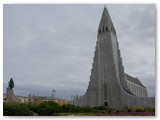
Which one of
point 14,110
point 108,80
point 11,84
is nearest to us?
→ point 14,110

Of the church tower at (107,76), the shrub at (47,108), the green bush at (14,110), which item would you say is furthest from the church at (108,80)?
the green bush at (14,110)

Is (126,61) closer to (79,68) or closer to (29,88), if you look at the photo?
(79,68)

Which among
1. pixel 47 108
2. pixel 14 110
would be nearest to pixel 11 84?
pixel 14 110

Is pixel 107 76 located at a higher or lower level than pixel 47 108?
higher

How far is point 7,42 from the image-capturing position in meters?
7.86

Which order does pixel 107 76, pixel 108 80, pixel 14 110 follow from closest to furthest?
pixel 14 110, pixel 108 80, pixel 107 76

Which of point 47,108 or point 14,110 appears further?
point 47,108

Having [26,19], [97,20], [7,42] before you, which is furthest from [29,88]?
[97,20]

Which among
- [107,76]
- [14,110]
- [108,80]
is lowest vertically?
[14,110]

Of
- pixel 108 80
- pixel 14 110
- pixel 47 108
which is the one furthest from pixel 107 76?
pixel 14 110

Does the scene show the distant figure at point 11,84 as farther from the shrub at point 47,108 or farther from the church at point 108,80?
the church at point 108,80

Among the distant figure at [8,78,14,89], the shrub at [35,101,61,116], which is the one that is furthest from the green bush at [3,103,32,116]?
the distant figure at [8,78,14,89]

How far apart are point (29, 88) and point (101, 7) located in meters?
3.00

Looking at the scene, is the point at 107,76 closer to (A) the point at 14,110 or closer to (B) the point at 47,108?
(B) the point at 47,108
